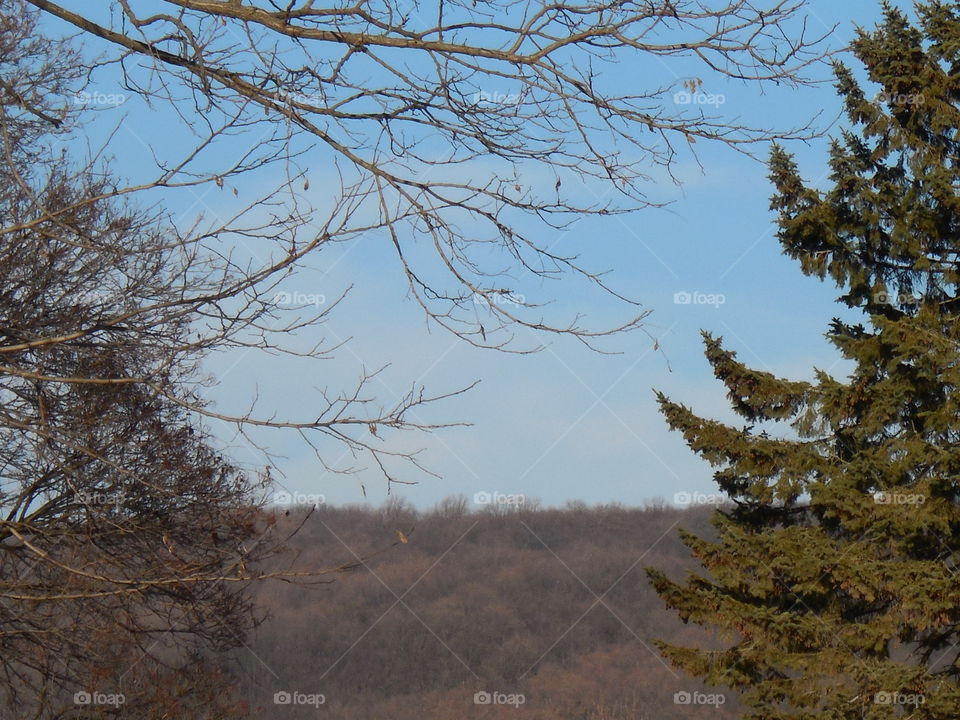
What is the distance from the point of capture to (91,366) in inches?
311

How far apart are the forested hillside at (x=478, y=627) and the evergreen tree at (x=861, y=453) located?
Result: 12193mm

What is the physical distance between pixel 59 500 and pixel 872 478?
972 cm

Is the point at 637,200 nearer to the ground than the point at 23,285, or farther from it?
nearer to the ground

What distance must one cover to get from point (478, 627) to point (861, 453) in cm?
3287

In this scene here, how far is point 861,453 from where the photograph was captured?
11852 millimetres

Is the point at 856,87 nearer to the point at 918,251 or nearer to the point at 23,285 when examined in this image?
the point at 918,251

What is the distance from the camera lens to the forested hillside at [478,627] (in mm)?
33750

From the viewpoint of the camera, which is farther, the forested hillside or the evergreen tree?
the forested hillside

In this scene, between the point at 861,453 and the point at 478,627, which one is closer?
the point at 861,453

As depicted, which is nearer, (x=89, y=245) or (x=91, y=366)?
(x=89, y=245)

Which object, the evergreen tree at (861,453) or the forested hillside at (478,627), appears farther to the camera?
the forested hillside at (478,627)

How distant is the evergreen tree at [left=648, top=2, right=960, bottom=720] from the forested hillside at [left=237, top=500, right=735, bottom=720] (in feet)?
40.0

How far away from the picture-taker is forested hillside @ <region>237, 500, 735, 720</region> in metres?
33.8

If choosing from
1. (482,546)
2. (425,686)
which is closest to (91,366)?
(425,686)
